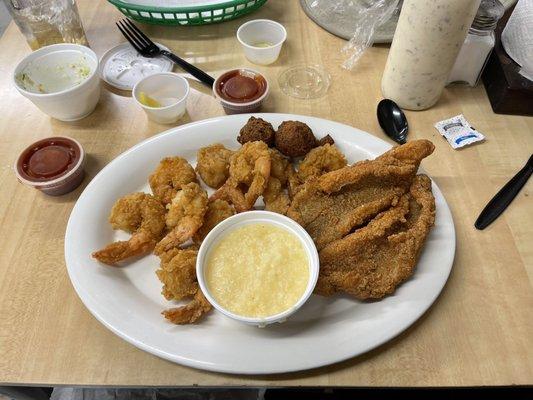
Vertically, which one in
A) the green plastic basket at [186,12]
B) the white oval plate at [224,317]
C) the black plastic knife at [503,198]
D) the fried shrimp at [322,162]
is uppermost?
the green plastic basket at [186,12]

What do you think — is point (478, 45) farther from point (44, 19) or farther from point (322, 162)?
Answer: point (44, 19)

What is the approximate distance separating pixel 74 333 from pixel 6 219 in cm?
57

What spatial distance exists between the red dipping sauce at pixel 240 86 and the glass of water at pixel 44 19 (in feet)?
2.72

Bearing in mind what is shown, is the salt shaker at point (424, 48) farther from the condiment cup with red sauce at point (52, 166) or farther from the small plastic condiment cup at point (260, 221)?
the condiment cup with red sauce at point (52, 166)

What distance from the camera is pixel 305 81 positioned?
195 centimetres

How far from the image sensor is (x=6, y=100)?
75.1 inches

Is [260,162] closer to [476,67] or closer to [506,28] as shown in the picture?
[476,67]

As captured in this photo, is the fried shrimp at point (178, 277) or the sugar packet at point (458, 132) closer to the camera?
the fried shrimp at point (178, 277)

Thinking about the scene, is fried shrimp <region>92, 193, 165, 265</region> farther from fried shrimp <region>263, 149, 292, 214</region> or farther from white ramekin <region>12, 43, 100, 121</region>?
white ramekin <region>12, 43, 100, 121</region>

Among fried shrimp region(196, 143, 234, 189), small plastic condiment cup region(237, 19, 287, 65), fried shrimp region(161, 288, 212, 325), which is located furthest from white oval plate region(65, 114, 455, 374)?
small plastic condiment cup region(237, 19, 287, 65)

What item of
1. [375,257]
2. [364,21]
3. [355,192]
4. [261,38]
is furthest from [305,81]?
[375,257]

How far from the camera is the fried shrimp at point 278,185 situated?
1.43 metres

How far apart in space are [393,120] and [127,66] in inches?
49.7

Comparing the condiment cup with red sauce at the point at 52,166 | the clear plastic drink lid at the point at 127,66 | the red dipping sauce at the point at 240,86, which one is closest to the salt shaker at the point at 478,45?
the red dipping sauce at the point at 240,86
